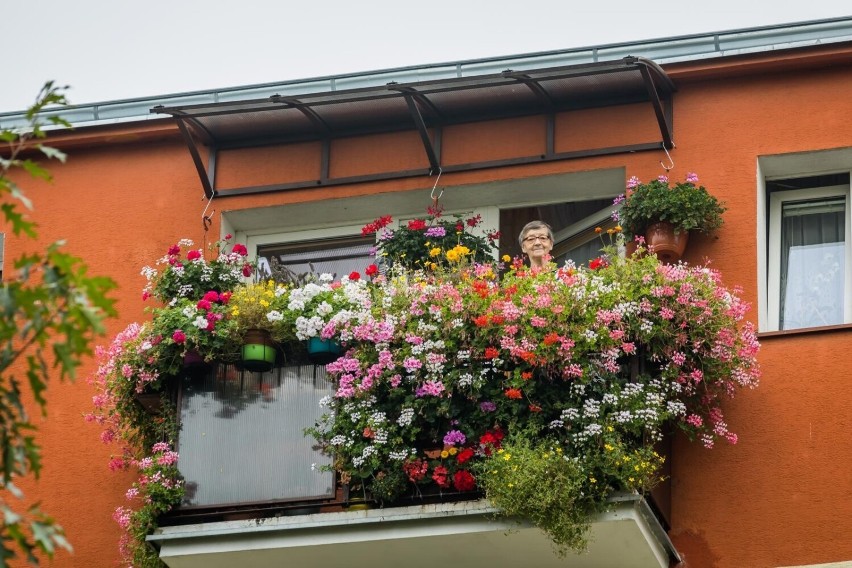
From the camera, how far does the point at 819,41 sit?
12.4 meters

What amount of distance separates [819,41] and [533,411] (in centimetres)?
388

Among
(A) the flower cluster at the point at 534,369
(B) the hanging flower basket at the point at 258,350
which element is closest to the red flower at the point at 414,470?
(A) the flower cluster at the point at 534,369

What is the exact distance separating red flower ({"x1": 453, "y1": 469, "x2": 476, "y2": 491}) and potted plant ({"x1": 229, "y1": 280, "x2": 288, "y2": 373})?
1598mm

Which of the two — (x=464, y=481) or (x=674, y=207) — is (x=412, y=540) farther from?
(x=674, y=207)

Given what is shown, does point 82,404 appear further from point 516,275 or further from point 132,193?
point 516,275

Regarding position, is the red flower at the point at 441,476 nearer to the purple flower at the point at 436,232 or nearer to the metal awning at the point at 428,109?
the purple flower at the point at 436,232

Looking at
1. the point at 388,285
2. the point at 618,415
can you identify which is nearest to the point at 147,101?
the point at 388,285

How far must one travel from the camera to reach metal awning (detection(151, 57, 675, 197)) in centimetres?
1235

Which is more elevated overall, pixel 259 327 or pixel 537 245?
pixel 537 245

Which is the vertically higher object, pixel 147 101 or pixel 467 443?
pixel 147 101

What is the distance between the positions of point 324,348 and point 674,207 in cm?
272

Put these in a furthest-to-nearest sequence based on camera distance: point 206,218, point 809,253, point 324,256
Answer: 1. point 324,256
2. point 206,218
3. point 809,253

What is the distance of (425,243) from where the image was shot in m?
12.3

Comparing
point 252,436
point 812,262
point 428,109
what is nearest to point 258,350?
point 252,436
